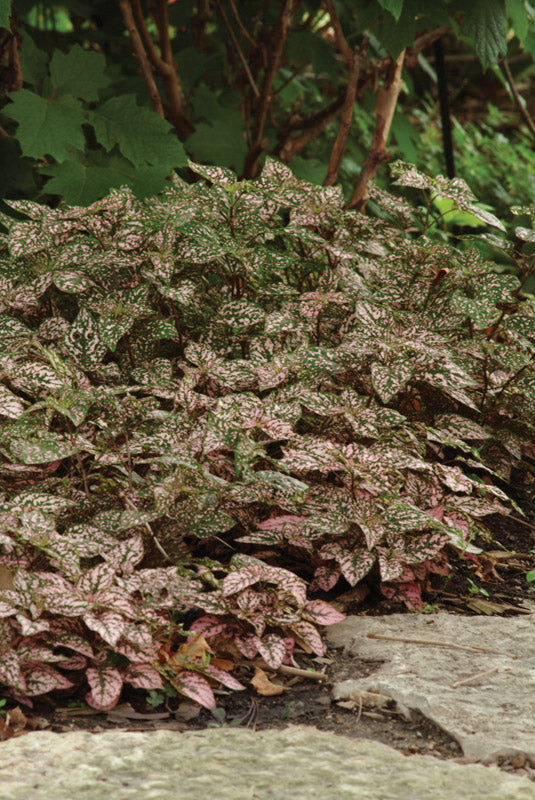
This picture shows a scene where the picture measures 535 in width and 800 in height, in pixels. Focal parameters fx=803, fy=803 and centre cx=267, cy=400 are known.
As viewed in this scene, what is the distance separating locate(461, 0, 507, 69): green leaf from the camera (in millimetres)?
2750

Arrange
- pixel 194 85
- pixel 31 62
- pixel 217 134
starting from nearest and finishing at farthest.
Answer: pixel 31 62 → pixel 217 134 → pixel 194 85

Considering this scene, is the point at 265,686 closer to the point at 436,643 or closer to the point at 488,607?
the point at 436,643

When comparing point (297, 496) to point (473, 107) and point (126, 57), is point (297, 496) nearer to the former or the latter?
point (126, 57)

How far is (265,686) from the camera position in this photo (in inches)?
62.2

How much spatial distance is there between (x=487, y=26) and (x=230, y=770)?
2.53 meters

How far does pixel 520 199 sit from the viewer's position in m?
5.49

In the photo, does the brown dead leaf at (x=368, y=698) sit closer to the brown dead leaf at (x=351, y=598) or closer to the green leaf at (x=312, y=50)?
the brown dead leaf at (x=351, y=598)

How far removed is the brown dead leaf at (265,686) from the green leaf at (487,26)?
2.18 meters

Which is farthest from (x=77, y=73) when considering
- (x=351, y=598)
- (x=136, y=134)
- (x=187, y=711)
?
(x=187, y=711)

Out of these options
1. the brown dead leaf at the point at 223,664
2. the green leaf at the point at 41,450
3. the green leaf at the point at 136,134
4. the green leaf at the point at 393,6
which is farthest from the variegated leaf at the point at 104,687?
the green leaf at the point at 393,6

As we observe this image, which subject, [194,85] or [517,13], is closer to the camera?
[517,13]

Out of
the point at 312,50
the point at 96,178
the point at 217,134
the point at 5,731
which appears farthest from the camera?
the point at 312,50

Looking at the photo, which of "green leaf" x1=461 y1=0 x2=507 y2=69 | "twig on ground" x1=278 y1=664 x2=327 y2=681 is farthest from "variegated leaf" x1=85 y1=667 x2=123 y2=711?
"green leaf" x1=461 y1=0 x2=507 y2=69

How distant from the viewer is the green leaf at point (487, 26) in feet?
9.02
